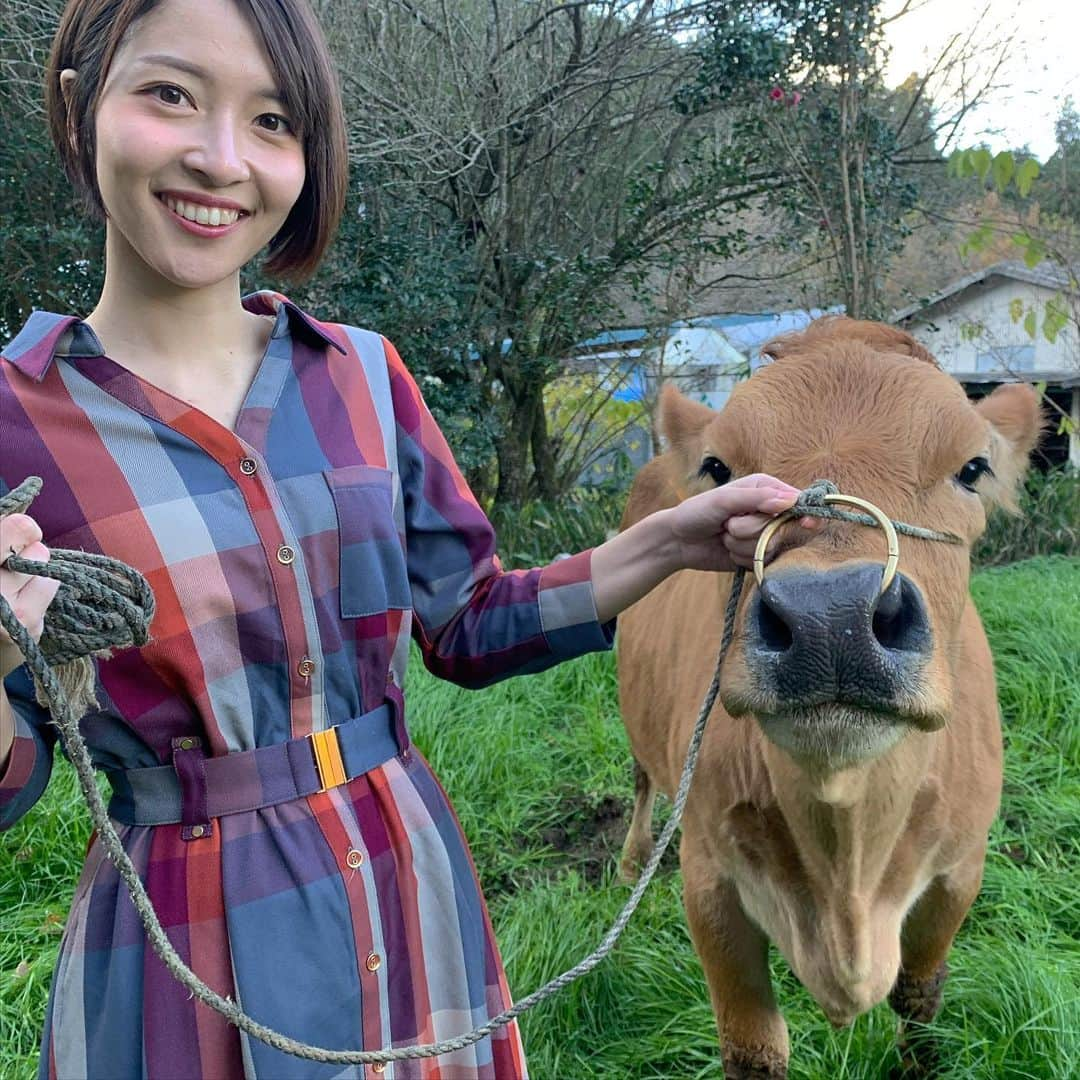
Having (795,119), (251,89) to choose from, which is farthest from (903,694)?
(795,119)

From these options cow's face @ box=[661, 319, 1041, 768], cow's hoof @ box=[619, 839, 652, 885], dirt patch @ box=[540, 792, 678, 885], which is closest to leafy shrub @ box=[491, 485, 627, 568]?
dirt patch @ box=[540, 792, 678, 885]

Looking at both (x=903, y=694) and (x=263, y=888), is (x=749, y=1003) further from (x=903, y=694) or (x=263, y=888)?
(x=263, y=888)

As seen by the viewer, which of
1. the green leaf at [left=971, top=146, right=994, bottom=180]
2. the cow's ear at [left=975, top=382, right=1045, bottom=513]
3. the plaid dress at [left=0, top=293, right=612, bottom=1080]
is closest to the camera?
the plaid dress at [left=0, top=293, right=612, bottom=1080]

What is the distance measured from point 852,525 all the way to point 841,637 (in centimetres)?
23

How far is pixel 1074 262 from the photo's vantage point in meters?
8.12

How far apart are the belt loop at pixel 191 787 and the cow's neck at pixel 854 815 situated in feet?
3.76

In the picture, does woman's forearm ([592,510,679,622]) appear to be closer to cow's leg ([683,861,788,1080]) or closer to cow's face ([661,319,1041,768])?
cow's face ([661,319,1041,768])

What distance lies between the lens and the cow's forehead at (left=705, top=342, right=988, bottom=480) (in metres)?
1.88

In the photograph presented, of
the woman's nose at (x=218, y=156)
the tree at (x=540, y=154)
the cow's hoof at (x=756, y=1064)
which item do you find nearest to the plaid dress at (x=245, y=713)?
the woman's nose at (x=218, y=156)

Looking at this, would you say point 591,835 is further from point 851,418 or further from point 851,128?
point 851,128

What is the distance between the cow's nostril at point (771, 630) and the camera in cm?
155

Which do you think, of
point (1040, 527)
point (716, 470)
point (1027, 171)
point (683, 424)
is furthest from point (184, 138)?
point (1040, 527)

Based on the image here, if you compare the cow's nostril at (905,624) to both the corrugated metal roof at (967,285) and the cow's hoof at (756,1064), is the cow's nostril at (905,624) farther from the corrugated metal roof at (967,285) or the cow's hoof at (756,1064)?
the corrugated metal roof at (967,285)

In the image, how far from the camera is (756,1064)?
247 cm
